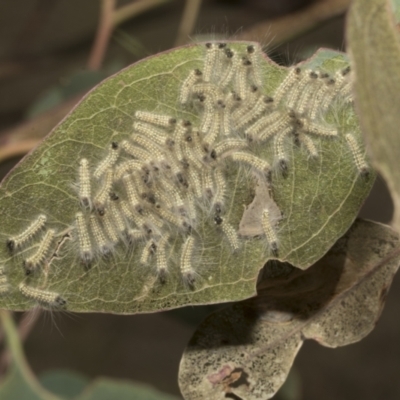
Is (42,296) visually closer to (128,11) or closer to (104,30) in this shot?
(104,30)

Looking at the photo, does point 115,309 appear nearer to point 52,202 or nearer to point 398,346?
point 52,202

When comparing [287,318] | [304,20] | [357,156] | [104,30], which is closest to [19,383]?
[287,318]

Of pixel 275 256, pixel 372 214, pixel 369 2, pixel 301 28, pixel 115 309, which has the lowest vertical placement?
pixel 372 214

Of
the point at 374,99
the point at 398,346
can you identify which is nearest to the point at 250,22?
the point at 398,346

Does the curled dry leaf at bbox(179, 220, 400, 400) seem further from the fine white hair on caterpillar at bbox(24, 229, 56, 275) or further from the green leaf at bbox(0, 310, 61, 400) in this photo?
the green leaf at bbox(0, 310, 61, 400)

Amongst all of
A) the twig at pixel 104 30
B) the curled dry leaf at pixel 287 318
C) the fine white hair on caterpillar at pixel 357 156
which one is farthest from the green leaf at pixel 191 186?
the twig at pixel 104 30

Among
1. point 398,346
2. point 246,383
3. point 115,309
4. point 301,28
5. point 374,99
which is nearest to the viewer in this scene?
point 374,99
